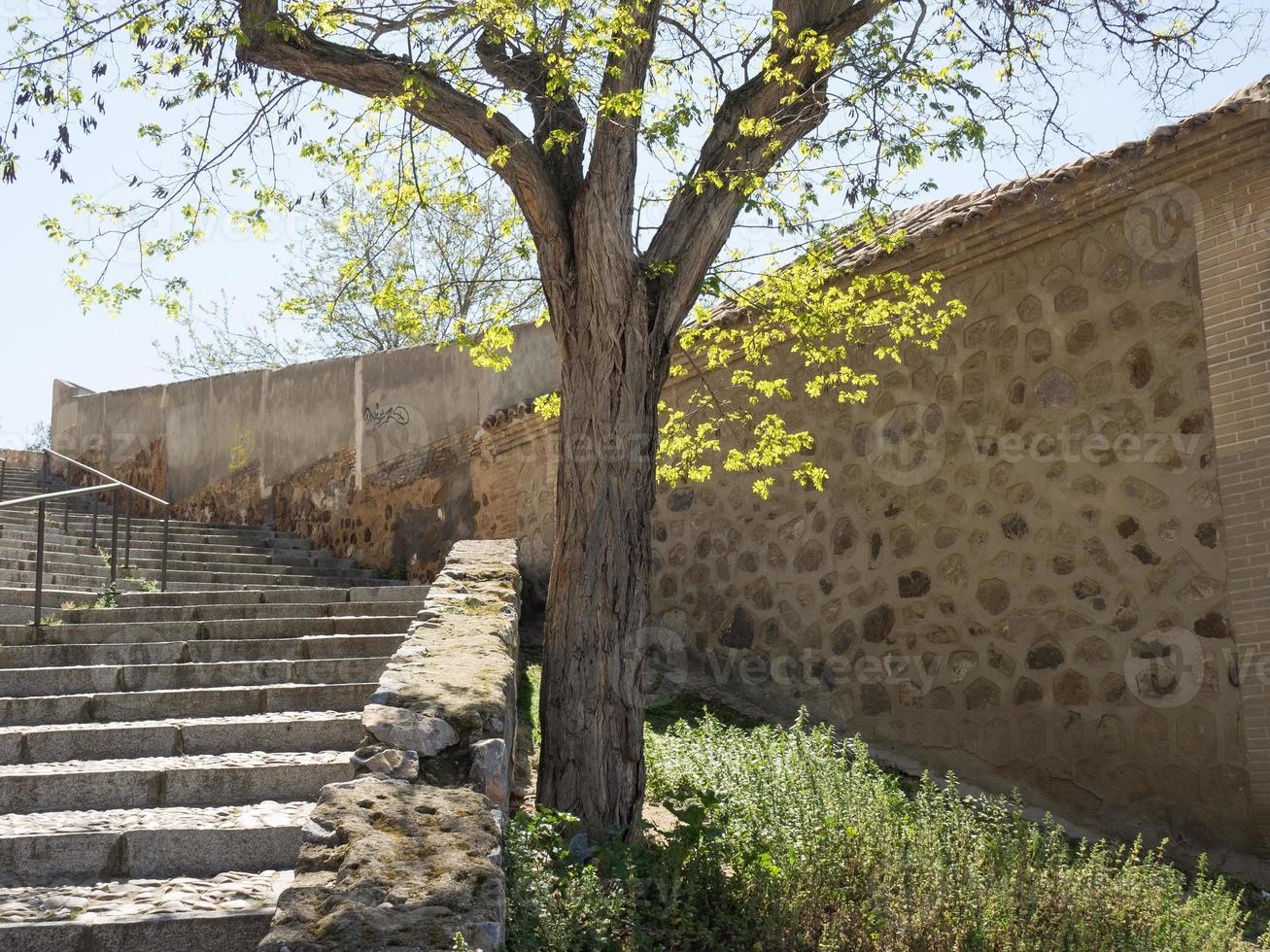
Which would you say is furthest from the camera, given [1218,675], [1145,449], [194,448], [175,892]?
[194,448]

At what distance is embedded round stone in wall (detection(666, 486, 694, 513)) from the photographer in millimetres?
9914

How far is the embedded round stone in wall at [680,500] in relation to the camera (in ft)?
32.5

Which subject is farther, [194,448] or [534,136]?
[194,448]

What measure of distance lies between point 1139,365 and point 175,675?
5.63 meters

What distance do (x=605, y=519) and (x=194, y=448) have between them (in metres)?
13.9

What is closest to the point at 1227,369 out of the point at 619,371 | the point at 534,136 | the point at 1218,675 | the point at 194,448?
the point at 1218,675

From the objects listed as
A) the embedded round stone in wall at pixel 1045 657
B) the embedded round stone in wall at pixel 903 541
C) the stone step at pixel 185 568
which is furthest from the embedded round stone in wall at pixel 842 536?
the stone step at pixel 185 568

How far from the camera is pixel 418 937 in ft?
9.23

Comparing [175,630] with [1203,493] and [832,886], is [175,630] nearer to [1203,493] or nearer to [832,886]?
[832,886]

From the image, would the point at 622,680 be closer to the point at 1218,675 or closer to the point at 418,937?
the point at 418,937

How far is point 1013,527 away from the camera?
737 centimetres

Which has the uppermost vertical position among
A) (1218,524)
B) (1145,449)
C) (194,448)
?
(194,448)

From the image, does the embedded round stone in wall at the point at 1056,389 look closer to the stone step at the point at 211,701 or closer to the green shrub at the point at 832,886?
the green shrub at the point at 832,886

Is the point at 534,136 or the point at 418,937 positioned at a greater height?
the point at 534,136
